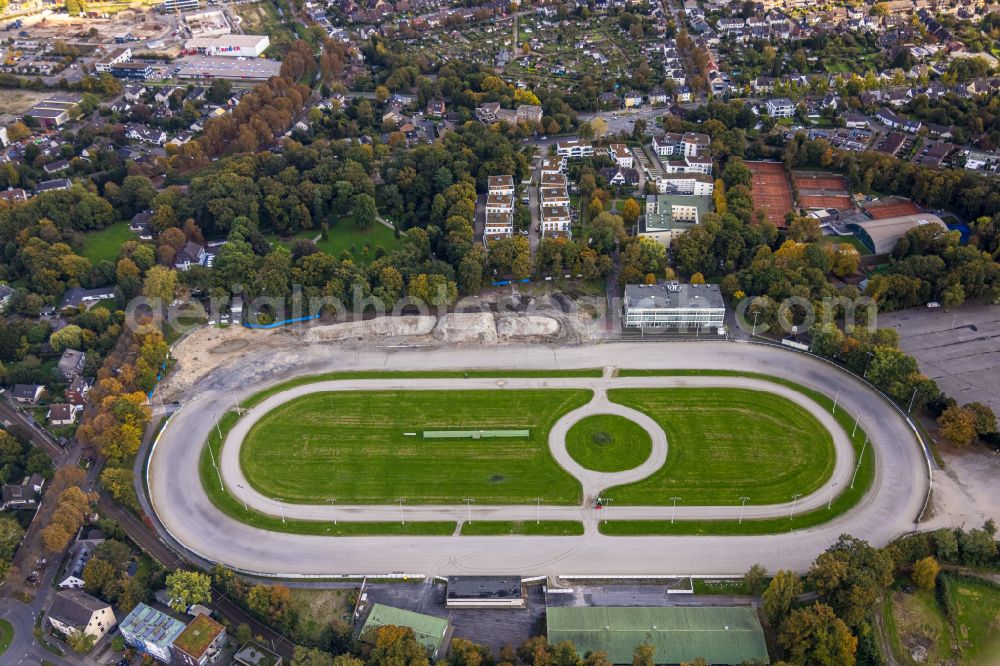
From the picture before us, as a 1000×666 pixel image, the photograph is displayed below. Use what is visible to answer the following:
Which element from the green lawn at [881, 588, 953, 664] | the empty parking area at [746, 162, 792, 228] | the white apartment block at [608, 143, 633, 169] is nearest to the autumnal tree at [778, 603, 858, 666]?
the green lawn at [881, 588, 953, 664]

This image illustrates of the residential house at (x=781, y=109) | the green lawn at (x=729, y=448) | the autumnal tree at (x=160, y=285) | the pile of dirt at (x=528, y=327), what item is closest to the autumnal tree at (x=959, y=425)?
the green lawn at (x=729, y=448)

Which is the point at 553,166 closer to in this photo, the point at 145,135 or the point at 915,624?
the point at 145,135

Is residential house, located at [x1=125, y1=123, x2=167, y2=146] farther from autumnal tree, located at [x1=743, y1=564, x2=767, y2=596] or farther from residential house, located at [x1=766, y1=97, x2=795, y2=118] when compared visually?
autumnal tree, located at [x1=743, y1=564, x2=767, y2=596]

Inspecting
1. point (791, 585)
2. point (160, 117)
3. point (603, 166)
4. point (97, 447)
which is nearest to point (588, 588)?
point (791, 585)

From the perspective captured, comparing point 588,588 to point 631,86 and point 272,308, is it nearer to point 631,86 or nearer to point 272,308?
point 272,308

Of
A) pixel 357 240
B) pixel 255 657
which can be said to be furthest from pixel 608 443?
pixel 357 240

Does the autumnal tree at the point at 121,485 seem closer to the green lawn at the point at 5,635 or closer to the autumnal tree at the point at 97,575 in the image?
the autumnal tree at the point at 97,575
